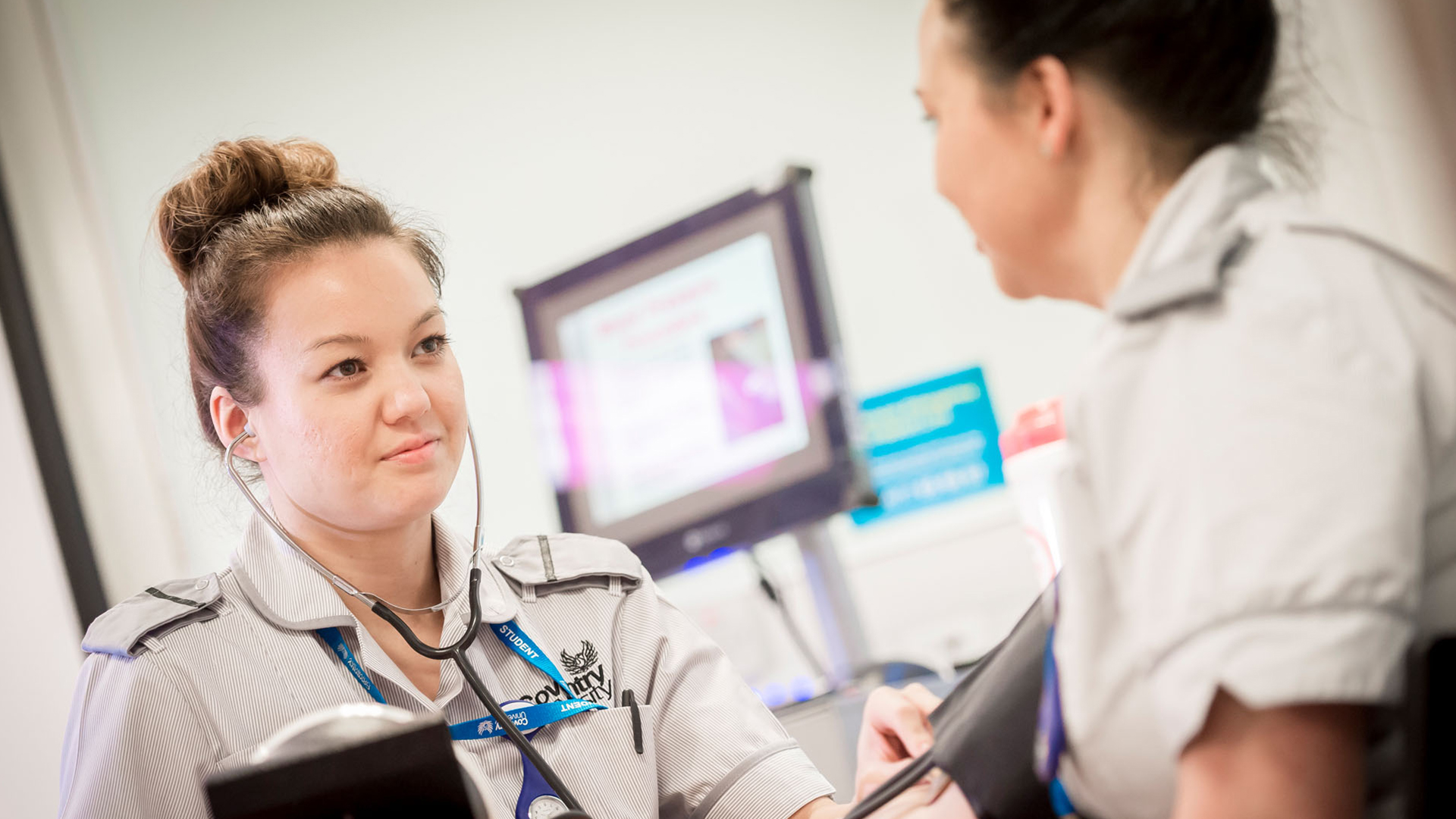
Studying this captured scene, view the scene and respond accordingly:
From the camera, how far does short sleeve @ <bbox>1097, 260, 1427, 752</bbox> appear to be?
46 centimetres

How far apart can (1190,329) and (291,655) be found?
858mm

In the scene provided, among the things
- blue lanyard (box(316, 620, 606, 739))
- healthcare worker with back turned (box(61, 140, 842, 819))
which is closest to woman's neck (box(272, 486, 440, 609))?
healthcare worker with back turned (box(61, 140, 842, 819))

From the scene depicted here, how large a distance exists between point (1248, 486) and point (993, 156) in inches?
11.5

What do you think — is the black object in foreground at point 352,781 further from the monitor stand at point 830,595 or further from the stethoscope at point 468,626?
the monitor stand at point 830,595

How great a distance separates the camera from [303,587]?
107cm

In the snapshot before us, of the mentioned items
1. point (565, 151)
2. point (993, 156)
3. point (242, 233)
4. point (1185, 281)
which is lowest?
point (1185, 281)

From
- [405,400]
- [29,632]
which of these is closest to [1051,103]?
[405,400]

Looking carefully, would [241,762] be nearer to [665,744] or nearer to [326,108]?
[665,744]

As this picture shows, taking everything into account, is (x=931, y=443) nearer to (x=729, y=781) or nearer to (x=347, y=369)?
(x=729, y=781)

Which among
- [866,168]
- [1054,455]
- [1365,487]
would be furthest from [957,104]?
[866,168]

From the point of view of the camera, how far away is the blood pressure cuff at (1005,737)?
0.67m

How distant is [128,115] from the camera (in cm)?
237

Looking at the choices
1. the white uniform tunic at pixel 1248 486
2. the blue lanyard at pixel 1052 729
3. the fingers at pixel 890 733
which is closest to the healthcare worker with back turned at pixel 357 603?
the fingers at pixel 890 733

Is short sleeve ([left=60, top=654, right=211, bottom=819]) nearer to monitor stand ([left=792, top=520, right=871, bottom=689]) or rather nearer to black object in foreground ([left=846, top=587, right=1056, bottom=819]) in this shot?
black object in foreground ([left=846, top=587, right=1056, bottom=819])
